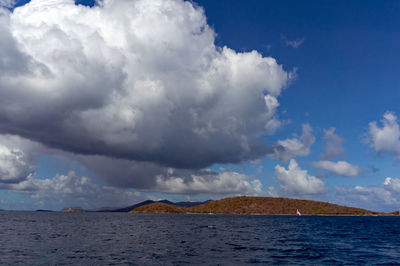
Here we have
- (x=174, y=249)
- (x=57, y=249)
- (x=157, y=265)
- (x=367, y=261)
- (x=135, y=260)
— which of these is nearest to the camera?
(x=157, y=265)

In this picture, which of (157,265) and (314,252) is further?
(314,252)

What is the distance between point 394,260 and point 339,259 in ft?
28.9

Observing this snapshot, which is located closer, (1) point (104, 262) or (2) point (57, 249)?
(1) point (104, 262)

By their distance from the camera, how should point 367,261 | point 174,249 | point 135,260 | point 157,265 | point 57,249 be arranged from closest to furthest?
point 157,265 < point 135,260 < point 367,261 < point 57,249 < point 174,249

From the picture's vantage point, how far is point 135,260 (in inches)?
1730

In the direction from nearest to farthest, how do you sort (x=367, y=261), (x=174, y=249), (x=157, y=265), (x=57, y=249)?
(x=157, y=265) < (x=367, y=261) < (x=57, y=249) < (x=174, y=249)

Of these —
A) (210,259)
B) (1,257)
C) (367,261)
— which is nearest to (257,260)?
(210,259)

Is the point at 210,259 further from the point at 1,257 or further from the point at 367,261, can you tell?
the point at 1,257

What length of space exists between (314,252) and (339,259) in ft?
22.4

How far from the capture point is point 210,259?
149ft

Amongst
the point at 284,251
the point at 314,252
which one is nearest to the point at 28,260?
the point at 284,251

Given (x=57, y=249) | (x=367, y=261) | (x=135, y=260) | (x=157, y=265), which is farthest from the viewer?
(x=57, y=249)

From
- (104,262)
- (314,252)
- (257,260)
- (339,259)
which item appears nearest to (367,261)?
(339,259)

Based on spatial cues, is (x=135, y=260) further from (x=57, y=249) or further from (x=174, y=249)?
(x=57, y=249)
